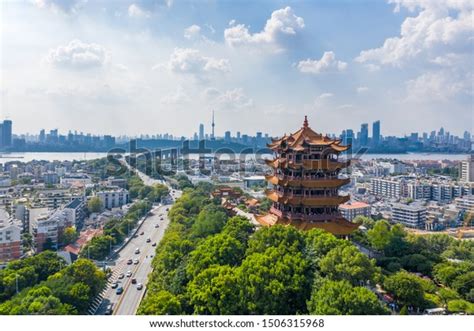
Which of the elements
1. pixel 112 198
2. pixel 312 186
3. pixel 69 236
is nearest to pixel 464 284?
pixel 312 186

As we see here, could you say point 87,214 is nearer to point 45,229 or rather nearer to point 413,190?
point 45,229

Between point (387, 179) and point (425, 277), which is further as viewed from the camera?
point (387, 179)

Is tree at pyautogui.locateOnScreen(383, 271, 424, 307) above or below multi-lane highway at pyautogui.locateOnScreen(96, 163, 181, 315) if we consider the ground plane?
above

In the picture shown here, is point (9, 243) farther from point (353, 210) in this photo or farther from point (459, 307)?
point (353, 210)

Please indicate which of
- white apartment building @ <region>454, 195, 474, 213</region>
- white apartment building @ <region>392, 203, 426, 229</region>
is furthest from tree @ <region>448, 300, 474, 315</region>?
white apartment building @ <region>454, 195, 474, 213</region>

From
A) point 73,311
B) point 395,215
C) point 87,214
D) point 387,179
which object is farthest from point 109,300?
point 387,179

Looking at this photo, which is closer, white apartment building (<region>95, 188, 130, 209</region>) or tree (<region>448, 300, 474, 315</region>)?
tree (<region>448, 300, 474, 315</region>)

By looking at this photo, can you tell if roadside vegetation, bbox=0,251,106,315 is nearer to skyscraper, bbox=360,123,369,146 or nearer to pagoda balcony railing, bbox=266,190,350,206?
pagoda balcony railing, bbox=266,190,350,206
